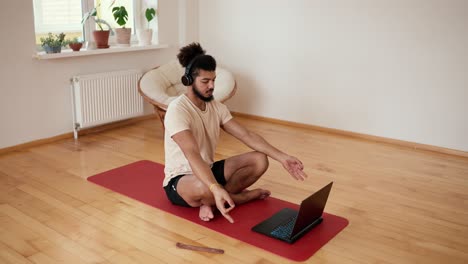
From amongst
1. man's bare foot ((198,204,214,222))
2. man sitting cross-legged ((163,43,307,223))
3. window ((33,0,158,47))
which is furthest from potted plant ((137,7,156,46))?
man's bare foot ((198,204,214,222))

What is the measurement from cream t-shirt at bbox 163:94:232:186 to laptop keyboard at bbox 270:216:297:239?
22.5 inches

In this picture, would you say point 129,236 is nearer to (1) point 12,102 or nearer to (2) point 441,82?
(1) point 12,102

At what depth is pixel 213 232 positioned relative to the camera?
2.72 meters

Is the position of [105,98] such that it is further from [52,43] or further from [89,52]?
[52,43]

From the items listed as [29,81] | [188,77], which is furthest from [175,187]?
[29,81]

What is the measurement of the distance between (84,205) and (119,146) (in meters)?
1.29

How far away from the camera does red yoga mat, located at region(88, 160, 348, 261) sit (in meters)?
2.58

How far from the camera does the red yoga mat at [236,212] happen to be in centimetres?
258

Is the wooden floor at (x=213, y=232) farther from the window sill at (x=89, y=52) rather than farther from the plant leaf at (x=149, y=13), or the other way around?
the plant leaf at (x=149, y=13)

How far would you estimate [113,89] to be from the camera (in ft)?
15.5

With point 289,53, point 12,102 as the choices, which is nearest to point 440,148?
point 289,53

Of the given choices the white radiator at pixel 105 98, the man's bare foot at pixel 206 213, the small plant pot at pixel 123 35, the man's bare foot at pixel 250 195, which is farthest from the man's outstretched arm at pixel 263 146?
the small plant pot at pixel 123 35

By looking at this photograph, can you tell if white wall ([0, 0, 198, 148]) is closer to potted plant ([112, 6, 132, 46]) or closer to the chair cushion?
potted plant ([112, 6, 132, 46])

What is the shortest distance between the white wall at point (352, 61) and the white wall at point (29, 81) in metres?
1.45
